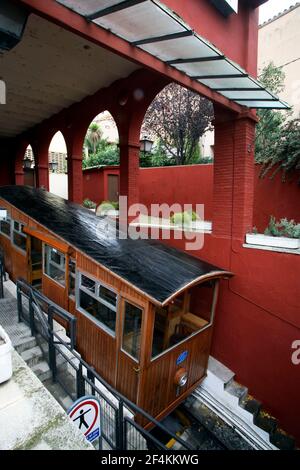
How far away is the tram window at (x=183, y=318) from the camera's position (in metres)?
5.15

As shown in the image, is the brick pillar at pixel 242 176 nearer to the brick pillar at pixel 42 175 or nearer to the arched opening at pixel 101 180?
the arched opening at pixel 101 180

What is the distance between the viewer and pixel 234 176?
595 cm

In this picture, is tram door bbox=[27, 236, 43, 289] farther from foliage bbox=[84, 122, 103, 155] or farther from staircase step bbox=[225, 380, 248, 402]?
foliage bbox=[84, 122, 103, 155]

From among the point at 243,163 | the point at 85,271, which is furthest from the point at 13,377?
the point at 243,163

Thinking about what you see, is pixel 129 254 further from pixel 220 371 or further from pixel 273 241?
pixel 220 371

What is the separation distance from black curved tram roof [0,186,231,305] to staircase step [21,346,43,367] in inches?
78.8

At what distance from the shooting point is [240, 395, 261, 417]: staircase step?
538 cm

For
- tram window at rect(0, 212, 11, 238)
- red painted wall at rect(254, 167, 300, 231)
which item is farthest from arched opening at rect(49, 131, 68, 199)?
red painted wall at rect(254, 167, 300, 231)

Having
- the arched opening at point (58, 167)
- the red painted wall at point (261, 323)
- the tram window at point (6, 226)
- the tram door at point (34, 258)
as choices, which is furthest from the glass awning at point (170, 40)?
the arched opening at point (58, 167)

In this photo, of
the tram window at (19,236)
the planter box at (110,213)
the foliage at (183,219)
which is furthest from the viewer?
the planter box at (110,213)

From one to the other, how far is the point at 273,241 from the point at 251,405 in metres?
3.28

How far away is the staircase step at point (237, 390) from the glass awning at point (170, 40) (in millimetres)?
5701

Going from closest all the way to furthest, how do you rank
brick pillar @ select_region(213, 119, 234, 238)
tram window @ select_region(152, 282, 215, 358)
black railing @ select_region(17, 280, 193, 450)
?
black railing @ select_region(17, 280, 193, 450), tram window @ select_region(152, 282, 215, 358), brick pillar @ select_region(213, 119, 234, 238)

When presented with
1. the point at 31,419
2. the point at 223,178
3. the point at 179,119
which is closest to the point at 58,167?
the point at 179,119
